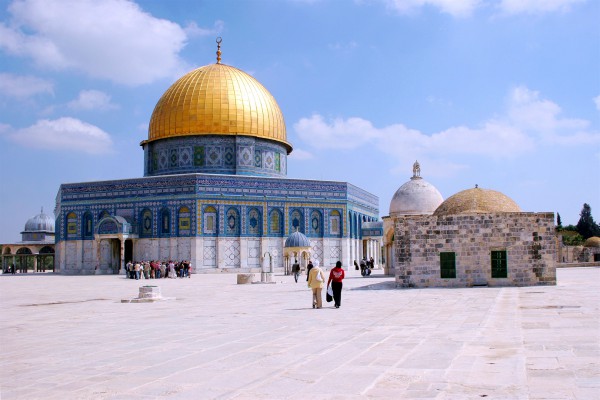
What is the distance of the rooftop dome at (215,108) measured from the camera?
42.7 m

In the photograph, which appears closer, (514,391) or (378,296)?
(514,391)

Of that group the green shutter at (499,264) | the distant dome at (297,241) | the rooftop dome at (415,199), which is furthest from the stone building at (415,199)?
the green shutter at (499,264)

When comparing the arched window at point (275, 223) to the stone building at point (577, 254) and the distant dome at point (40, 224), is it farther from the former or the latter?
the distant dome at point (40, 224)

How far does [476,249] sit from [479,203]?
2.93 meters

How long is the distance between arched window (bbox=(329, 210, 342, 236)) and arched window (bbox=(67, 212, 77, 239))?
16.0 meters

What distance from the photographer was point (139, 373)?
242 inches

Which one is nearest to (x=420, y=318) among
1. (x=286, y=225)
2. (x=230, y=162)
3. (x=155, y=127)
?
(x=286, y=225)

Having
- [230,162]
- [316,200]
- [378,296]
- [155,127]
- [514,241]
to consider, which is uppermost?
[155,127]

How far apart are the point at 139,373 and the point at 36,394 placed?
1001mm

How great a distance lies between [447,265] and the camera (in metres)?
19.3

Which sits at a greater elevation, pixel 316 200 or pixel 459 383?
pixel 316 200

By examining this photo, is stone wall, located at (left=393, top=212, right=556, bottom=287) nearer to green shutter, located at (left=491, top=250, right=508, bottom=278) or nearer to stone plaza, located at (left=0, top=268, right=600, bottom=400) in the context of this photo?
green shutter, located at (left=491, top=250, right=508, bottom=278)

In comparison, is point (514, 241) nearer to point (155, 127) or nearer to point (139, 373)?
point (139, 373)

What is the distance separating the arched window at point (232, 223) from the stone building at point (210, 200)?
60mm
